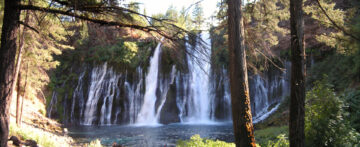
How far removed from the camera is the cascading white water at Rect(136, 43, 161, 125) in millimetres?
21469

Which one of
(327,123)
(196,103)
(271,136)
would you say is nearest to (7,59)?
(327,123)

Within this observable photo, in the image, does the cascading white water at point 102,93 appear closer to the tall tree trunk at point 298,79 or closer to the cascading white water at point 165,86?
the cascading white water at point 165,86

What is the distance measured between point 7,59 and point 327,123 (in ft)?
19.8

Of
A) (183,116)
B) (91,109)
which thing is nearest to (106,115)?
(91,109)

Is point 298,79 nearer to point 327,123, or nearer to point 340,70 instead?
point 327,123

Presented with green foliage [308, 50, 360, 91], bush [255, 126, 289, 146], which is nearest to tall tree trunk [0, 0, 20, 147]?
bush [255, 126, 289, 146]

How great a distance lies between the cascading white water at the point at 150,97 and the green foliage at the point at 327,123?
1670 centimetres

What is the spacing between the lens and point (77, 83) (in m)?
24.1

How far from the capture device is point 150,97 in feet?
72.6

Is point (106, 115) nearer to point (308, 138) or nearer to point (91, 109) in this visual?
point (91, 109)

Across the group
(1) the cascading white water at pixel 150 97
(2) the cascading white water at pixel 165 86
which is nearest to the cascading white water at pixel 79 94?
(1) the cascading white water at pixel 150 97

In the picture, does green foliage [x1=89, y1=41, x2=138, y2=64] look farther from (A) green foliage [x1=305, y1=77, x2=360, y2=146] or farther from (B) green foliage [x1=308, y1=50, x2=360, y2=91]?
(A) green foliage [x1=305, y1=77, x2=360, y2=146]

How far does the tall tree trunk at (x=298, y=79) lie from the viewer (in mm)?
4641

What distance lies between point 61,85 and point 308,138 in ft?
79.0
